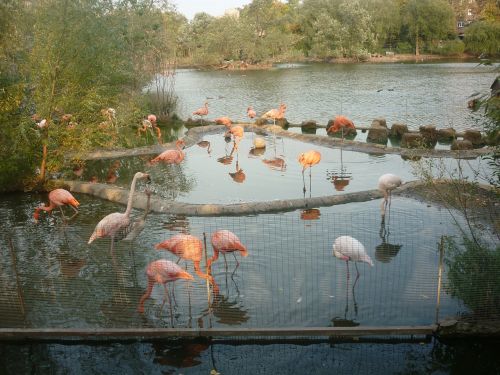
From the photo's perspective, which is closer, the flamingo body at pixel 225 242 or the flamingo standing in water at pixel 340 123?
the flamingo body at pixel 225 242

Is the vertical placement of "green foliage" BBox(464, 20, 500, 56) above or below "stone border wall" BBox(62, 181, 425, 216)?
above

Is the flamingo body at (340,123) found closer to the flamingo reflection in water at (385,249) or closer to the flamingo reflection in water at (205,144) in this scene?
the flamingo reflection in water at (205,144)

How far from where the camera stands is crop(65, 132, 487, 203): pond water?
10407 millimetres

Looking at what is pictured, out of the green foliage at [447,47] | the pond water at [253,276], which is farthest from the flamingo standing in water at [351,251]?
the green foliage at [447,47]

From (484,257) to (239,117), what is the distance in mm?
17009

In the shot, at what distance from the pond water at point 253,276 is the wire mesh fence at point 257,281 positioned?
0.6 inches

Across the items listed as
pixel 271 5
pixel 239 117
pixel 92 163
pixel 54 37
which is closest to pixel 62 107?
pixel 54 37

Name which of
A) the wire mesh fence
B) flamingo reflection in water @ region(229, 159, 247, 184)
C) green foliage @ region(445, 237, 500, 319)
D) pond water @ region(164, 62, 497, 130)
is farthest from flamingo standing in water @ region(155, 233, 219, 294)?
pond water @ region(164, 62, 497, 130)

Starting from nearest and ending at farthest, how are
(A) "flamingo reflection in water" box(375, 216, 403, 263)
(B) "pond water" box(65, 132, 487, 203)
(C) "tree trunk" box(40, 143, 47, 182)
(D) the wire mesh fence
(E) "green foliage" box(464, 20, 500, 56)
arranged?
(D) the wire mesh fence < (A) "flamingo reflection in water" box(375, 216, 403, 263) < (B) "pond water" box(65, 132, 487, 203) < (C) "tree trunk" box(40, 143, 47, 182) < (E) "green foliage" box(464, 20, 500, 56)

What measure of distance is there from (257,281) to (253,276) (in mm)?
147

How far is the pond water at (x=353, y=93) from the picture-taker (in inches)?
807

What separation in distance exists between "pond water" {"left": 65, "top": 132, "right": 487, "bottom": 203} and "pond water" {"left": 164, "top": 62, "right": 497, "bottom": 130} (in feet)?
16.3

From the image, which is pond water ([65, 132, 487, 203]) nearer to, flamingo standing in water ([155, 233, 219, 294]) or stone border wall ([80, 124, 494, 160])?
stone border wall ([80, 124, 494, 160])

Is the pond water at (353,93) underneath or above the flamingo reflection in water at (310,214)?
above
